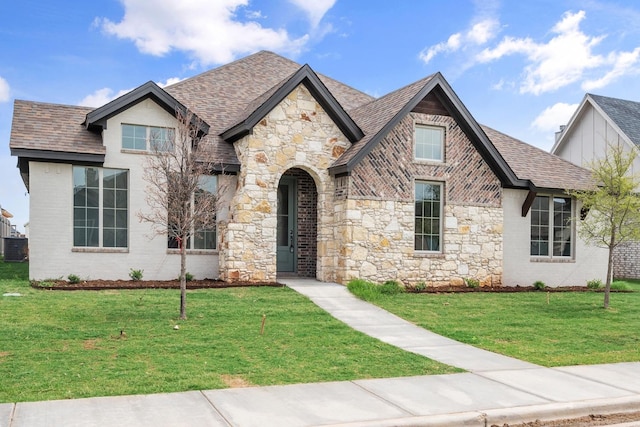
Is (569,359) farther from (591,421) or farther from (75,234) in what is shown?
(75,234)

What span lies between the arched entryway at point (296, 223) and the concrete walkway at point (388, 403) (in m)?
9.63

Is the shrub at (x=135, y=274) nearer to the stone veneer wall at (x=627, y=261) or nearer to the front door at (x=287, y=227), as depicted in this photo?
the front door at (x=287, y=227)

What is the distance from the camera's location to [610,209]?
1563 cm

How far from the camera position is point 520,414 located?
22.4ft

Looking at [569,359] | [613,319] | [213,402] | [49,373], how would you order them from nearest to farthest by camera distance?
[213,402]
[49,373]
[569,359]
[613,319]

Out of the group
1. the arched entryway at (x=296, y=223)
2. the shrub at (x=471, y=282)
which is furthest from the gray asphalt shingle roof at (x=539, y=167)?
the arched entryway at (x=296, y=223)

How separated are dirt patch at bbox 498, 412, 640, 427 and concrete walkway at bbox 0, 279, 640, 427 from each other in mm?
88

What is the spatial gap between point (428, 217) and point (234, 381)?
1103 centimetres

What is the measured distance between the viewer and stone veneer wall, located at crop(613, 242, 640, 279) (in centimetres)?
2677

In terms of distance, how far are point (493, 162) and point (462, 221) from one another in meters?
2.12

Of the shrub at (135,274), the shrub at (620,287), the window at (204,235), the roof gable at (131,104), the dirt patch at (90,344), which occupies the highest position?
the roof gable at (131,104)

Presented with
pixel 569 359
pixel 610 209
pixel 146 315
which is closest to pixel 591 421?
pixel 569 359

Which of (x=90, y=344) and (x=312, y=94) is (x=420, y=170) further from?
(x=90, y=344)

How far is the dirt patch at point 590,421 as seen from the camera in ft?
22.2
